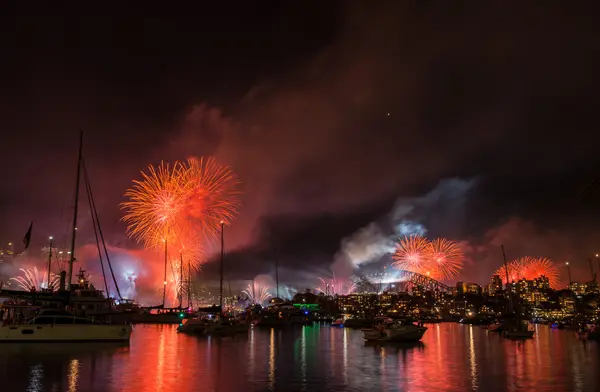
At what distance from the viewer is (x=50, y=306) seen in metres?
45.9

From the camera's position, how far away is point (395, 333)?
5197cm

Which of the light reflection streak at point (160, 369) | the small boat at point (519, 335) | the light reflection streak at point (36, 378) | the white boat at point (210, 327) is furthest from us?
the white boat at point (210, 327)

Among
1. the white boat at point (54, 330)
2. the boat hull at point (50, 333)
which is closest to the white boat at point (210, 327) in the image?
the white boat at point (54, 330)

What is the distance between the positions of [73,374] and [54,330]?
1879cm

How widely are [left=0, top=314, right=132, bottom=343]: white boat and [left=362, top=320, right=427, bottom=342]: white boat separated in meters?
28.1

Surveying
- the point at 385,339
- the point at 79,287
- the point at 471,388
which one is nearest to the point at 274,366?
the point at 471,388

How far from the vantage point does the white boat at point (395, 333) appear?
51969mm

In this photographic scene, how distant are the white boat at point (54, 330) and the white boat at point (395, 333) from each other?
28.1 m

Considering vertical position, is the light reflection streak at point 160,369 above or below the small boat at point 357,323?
above

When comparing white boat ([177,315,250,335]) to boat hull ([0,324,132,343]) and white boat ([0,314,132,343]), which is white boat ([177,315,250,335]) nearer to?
white boat ([0,314,132,343])

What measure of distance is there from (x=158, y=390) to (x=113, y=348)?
20.3 meters

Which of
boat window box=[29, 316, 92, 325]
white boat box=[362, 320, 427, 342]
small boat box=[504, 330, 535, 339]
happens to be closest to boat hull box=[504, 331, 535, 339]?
small boat box=[504, 330, 535, 339]

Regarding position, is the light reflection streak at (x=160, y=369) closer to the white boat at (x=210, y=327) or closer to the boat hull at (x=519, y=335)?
the white boat at (x=210, y=327)

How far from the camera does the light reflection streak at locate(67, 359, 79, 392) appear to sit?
2090 cm
